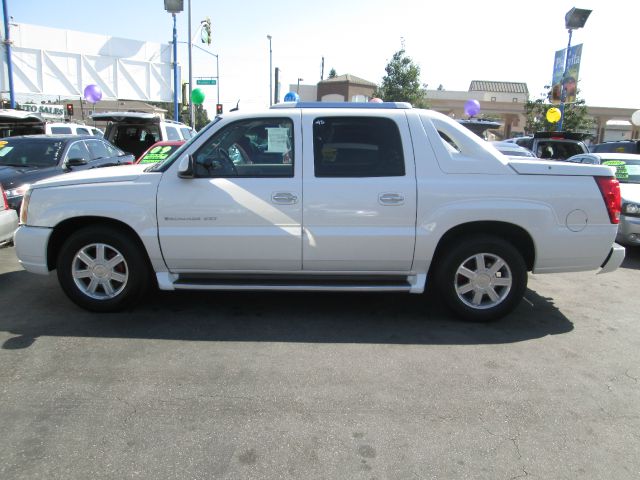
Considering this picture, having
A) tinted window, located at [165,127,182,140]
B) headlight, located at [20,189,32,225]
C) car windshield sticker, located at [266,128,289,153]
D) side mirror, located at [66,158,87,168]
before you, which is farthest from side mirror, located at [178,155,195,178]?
tinted window, located at [165,127,182,140]

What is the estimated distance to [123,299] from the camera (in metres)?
4.58

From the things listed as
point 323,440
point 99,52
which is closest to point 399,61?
point 99,52

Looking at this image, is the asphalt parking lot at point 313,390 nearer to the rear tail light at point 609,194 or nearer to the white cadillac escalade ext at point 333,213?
the white cadillac escalade ext at point 333,213

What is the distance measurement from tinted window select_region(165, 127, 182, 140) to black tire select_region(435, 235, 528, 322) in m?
9.25

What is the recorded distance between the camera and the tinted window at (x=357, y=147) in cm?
434

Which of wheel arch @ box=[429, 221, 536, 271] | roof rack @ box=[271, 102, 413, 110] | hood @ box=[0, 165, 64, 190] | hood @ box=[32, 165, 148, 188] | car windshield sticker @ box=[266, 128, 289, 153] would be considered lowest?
wheel arch @ box=[429, 221, 536, 271]

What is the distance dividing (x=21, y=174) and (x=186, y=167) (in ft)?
16.3

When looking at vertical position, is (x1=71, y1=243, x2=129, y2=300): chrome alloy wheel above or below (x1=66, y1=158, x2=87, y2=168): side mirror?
below

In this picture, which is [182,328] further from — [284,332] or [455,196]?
[455,196]

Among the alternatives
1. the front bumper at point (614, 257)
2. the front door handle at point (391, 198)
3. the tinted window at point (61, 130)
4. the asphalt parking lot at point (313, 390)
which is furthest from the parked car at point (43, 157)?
the front bumper at point (614, 257)

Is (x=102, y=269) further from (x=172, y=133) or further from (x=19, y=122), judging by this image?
(x=19, y=122)

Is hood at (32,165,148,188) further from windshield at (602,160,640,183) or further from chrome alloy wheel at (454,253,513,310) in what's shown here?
windshield at (602,160,640,183)

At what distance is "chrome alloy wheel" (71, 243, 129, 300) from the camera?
452 centimetres

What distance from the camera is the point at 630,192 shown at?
7.83m
